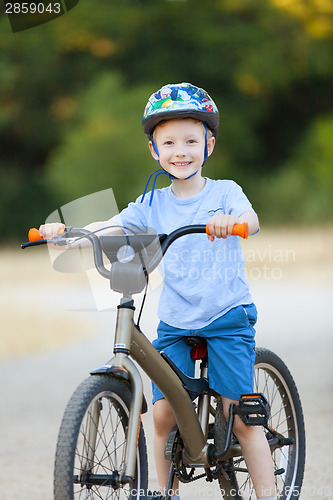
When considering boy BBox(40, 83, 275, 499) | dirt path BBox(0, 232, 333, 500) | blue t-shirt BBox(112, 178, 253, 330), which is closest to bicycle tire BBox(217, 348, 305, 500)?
dirt path BBox(0, 232, 333, 500)

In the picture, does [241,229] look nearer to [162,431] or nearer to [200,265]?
[200,265]

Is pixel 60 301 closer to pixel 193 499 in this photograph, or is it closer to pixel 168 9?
pixel 193 499

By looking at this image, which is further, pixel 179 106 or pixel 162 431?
pixel 162 431

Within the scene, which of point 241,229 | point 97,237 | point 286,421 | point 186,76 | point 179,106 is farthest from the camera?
point 186,76

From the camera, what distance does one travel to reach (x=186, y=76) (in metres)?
20.3

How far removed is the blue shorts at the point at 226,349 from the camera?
2633 mm

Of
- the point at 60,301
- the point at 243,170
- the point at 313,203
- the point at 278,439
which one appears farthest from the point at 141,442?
the point at 243,170

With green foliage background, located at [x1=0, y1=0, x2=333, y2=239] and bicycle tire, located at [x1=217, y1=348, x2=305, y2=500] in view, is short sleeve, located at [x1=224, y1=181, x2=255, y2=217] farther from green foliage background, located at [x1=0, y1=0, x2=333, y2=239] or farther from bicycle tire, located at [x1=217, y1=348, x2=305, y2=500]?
green foliage background, located at [x1=0, y1=0, x2=333, y2=239]

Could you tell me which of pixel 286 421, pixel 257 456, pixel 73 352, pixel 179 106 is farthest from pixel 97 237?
pixel 73 352

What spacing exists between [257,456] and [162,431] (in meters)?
0.32

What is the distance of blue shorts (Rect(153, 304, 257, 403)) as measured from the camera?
104 inches

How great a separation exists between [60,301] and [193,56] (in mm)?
11561

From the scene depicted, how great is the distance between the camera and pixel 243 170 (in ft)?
66.0

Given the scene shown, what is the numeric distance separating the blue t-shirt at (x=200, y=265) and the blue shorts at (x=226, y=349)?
3cm
